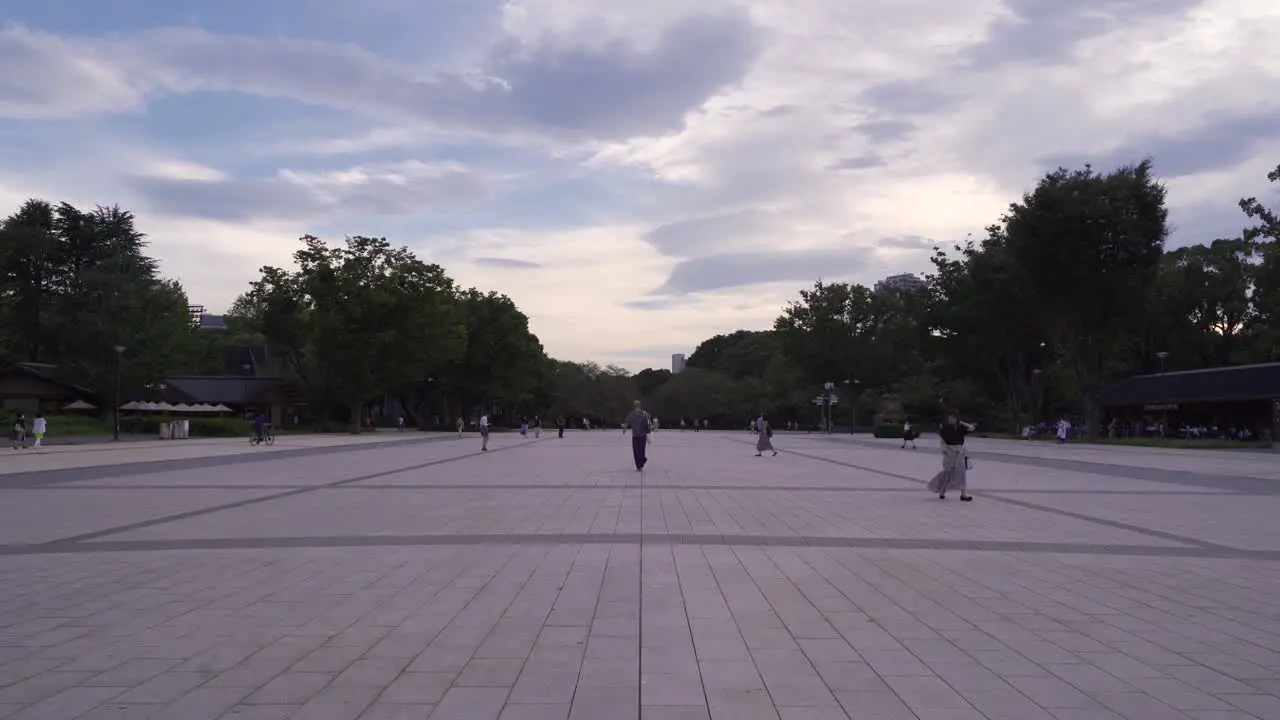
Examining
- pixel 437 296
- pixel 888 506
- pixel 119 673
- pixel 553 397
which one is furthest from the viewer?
pixel 553 397

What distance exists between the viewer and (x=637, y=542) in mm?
10438

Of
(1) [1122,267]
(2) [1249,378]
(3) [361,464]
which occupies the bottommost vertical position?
(3) [361,464]

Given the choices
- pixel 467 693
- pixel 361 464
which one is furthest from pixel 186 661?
pixel 361 464

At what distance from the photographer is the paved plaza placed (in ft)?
16.5

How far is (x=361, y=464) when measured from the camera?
25984 millimetres

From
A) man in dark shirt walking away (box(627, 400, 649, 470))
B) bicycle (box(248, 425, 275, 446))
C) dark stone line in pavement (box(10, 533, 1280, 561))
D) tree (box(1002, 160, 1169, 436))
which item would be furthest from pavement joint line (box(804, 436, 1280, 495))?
bicycle (box(248, 425, 275, 446))

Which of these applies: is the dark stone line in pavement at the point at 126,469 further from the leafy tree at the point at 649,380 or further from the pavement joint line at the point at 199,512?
the leafy tree at the point at 649,380

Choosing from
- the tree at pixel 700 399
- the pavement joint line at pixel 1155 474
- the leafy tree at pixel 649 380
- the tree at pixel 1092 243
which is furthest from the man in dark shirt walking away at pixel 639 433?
the leafy tree at pixel 649 380

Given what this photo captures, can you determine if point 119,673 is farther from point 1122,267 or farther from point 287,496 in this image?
point 1122,267

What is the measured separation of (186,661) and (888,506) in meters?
11.0

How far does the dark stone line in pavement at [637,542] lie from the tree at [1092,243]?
3712 cm

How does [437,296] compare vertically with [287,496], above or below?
above

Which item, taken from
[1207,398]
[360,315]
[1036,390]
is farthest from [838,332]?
[360,315]

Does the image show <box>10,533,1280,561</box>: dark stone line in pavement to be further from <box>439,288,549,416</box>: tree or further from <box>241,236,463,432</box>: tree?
<box>439,288,549,416</box>: tree
